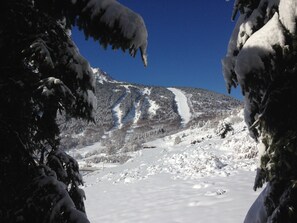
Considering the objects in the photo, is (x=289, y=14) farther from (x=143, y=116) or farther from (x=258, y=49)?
(x=143, y=116)

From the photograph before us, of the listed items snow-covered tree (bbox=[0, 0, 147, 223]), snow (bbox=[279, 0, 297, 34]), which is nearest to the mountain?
snow-covered tree (bbox=[0, 0, 147, 223])

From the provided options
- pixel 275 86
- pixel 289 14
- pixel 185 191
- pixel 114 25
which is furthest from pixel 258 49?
pixel 185 191

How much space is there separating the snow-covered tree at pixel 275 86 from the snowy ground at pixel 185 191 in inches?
250

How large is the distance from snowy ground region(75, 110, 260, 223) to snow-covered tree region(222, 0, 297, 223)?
635cm

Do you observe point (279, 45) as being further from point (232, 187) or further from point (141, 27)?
point (232, 187)

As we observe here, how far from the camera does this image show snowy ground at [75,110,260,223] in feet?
35.7

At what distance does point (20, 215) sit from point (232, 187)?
451 inches

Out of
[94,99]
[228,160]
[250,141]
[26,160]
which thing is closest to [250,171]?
[228,160]

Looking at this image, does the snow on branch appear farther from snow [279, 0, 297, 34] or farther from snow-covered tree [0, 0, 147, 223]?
snow [279, 0, 297, 34]

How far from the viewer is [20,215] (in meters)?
2.74

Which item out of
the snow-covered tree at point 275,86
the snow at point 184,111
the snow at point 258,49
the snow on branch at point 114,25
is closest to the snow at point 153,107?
the snow at point 184,111

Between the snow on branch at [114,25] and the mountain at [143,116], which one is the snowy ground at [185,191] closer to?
the snow on branch at [114,25]

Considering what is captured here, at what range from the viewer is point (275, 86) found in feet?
11.0

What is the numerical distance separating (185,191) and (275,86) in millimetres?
11486
